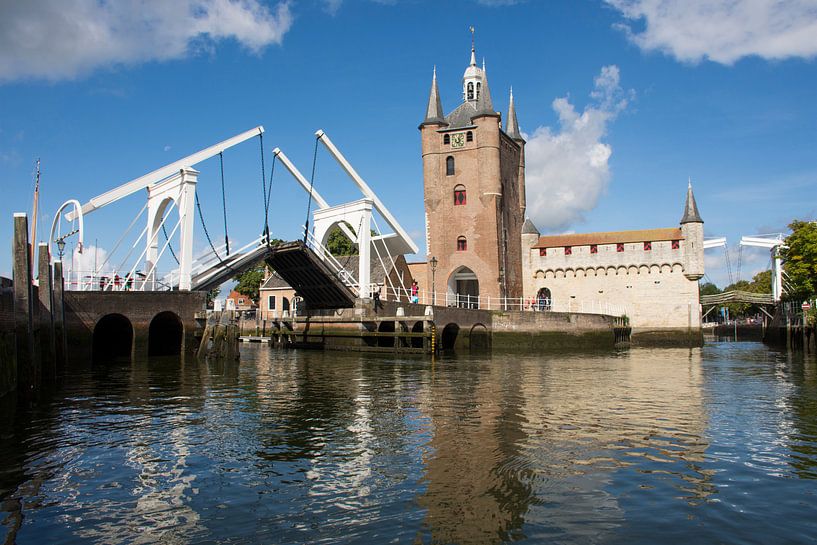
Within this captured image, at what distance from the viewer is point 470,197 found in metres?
44.8

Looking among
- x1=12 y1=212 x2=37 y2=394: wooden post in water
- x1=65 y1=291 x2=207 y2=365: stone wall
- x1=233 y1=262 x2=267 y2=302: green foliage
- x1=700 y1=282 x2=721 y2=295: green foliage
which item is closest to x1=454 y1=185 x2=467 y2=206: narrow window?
x1=65 y1=291 x2=207 y2=365: stone wall

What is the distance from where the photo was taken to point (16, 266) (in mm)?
13781

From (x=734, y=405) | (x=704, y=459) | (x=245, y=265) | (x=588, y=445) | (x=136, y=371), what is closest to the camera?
(x=704, y=459)

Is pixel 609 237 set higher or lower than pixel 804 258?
higher

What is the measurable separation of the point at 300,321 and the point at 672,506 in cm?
3087

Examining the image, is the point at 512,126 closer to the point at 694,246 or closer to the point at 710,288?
the point at 694,246

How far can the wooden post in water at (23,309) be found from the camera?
13778mm

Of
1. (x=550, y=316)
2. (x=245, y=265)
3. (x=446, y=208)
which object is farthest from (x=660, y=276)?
(x=245, y=265)

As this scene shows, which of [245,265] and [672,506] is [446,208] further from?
[672,506]

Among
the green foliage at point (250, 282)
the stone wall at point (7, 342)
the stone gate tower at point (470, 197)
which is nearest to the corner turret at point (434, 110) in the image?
the stone gate tower at point (470, 197)

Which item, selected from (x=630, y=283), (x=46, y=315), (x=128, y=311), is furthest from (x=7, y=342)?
(x=630, y=283)

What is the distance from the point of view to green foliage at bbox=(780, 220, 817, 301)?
120ft

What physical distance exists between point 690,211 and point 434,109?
1978cm

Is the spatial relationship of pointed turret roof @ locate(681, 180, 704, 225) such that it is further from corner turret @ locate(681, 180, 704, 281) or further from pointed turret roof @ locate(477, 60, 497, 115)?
pointed turret roof @ locate(477, 60, 497, 115)
